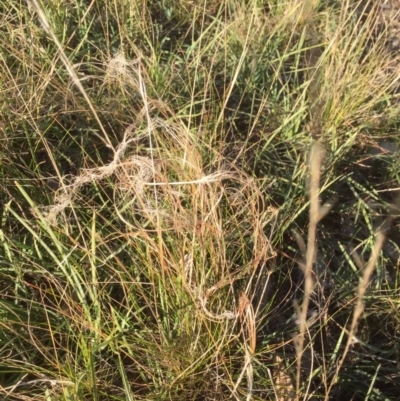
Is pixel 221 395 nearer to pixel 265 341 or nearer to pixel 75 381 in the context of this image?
pixel 265 341

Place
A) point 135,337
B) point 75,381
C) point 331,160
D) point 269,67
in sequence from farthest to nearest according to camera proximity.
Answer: point 269,67
point 331,160
point 135,337
point 75,381

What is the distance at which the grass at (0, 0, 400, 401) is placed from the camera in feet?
3.28

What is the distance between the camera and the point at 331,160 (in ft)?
4.60

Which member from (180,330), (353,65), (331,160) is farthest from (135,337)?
(353,65)

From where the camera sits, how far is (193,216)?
1.04m

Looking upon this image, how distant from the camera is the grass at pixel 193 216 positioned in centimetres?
100

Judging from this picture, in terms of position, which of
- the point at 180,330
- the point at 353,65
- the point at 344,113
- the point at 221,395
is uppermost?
the point at 353,65

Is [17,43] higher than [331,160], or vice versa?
[17,43]

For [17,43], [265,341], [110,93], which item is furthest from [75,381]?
[17,43]

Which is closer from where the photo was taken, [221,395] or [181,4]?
[221,395]

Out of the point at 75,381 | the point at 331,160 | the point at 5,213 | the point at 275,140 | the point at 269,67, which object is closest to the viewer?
the point at 75,381

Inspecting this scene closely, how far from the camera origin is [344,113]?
149 centimetres

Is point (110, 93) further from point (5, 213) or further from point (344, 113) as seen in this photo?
point (344, 113)

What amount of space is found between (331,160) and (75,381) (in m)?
0.81
